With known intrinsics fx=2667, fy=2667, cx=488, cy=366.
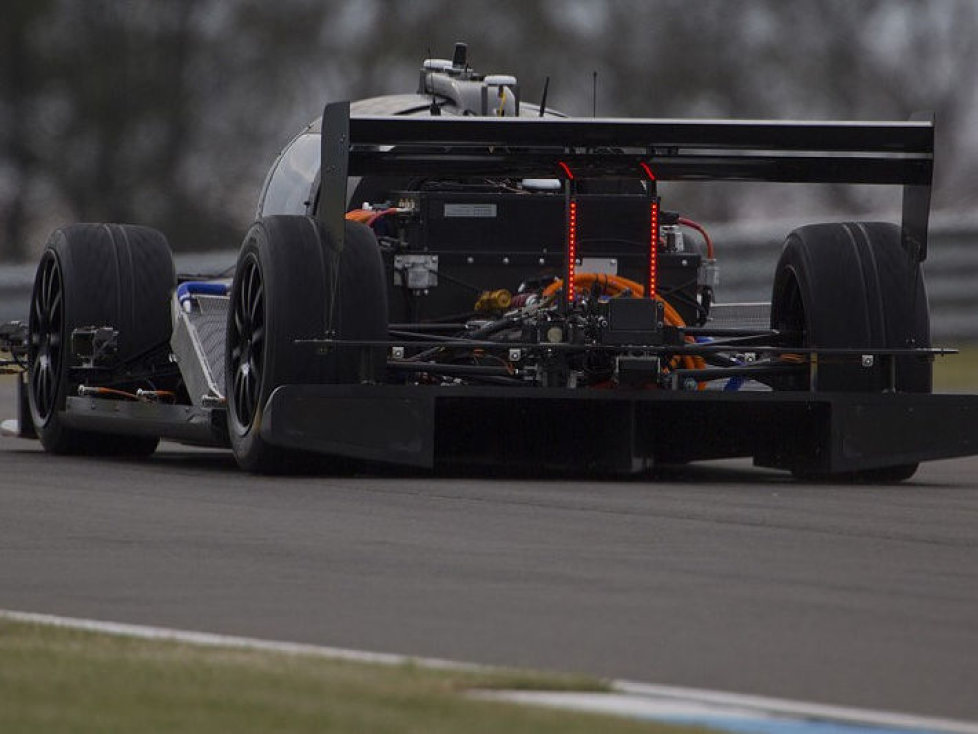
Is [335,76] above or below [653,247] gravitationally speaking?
above

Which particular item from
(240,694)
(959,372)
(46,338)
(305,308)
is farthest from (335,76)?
(240,694)

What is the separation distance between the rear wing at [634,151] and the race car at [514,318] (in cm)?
1

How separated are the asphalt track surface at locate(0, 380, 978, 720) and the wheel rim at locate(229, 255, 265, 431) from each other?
1.15 ft

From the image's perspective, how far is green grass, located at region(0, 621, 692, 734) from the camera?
530 cm

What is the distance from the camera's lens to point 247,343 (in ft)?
40.1

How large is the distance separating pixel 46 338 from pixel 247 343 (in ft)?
9.52

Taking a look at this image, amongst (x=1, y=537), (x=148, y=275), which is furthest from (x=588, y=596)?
(x=148, y=275)

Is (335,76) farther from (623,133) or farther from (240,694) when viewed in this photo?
(240,694)

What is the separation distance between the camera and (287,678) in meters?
5.86

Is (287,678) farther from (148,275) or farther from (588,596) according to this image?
(148,275)

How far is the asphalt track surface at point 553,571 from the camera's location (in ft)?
21.0

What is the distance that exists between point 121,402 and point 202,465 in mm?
523

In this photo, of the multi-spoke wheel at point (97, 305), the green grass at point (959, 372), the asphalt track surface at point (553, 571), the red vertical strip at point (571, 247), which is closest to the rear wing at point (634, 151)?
the red vertical strip at point (571, 247)

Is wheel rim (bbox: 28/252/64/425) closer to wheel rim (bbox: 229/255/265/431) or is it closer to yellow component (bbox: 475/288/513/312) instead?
wheel rim (bbox: 229/255/265/431)
